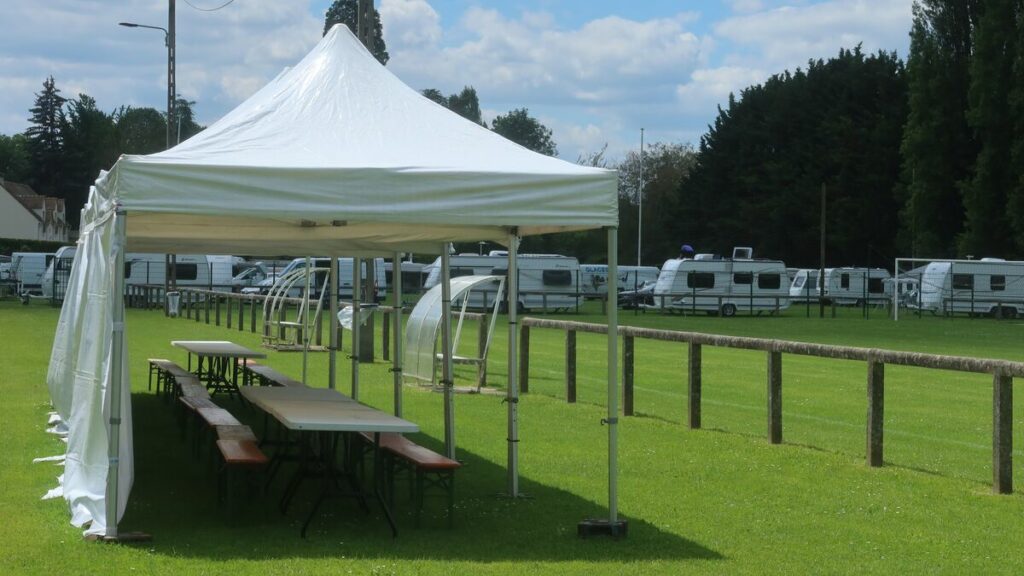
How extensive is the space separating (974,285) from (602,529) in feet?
147

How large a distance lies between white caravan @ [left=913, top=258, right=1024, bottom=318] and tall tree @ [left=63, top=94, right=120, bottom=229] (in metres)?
70.3

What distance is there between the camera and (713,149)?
73.4 meters

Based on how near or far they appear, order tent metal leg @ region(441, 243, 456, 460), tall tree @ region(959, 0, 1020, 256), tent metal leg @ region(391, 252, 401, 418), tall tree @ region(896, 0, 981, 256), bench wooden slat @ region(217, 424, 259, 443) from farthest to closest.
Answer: tall tree @ region(896, 0, 981, 256)
tall tree @ region(959, 0, 1020, 256)
tent metal leg @ region(391, 252, 401, 418)
tent metal leg @ region(441, 243, 456, 460)
bench wooden slat @ region(217, 424, 259, 443)

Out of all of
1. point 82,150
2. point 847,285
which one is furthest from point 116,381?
point 82,150

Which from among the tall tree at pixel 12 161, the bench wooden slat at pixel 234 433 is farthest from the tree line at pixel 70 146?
the bench wooden slat at pixel 234 433

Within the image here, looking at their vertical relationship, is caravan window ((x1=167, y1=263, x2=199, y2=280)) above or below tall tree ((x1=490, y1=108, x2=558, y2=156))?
below

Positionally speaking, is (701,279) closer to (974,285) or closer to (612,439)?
(974,285)

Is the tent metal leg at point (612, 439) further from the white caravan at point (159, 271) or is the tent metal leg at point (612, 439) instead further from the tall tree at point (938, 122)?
the tall tree at point (938, 122)

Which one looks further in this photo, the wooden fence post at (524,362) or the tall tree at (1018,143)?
the tall tree at (1018,143)

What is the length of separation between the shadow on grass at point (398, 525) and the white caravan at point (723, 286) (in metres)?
37.4

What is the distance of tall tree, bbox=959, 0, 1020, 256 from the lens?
2258 inches

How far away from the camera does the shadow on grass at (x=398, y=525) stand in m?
7.46

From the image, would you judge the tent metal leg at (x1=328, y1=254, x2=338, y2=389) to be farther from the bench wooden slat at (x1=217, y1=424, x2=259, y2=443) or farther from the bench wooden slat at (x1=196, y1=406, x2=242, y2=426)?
the bench wooden slat at (x1=217, y1=424, x2=259, y2=443)

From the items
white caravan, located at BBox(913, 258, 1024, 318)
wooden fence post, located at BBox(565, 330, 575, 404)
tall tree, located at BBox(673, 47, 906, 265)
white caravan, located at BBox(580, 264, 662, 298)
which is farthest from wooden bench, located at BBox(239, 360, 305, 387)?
tall tree, located at BBox(673, 47, 906, 265)
